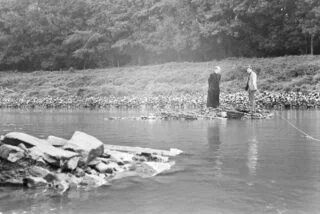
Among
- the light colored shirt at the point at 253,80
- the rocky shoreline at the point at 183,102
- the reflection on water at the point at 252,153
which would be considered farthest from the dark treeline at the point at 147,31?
the reflection on water at the point at 252,153

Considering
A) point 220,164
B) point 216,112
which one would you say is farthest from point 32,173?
point 216,112

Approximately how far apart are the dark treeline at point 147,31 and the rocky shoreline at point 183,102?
15.1 m

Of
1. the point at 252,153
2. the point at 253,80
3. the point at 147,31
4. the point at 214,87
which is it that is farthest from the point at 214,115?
the point at 147,31

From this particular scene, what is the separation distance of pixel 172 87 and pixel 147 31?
19759 millimetres

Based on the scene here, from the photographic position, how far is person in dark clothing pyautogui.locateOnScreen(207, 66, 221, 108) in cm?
2045

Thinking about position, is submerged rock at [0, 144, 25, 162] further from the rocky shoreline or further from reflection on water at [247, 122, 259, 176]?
the rocky shoreline

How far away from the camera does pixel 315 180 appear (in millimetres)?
6523

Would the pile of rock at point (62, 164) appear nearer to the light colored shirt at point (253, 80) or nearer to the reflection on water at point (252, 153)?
the reflection on water at point (252, 153)

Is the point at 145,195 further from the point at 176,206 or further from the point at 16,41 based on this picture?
the point at 16,41

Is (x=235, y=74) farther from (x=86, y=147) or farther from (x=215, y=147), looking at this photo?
(x=86, y=147)

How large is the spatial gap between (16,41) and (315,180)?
63.9 meters

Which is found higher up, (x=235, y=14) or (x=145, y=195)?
(x=235, y=14)

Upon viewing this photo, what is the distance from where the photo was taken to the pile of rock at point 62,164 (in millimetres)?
6480

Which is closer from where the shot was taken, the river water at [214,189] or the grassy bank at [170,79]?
the river water at [214,189]
